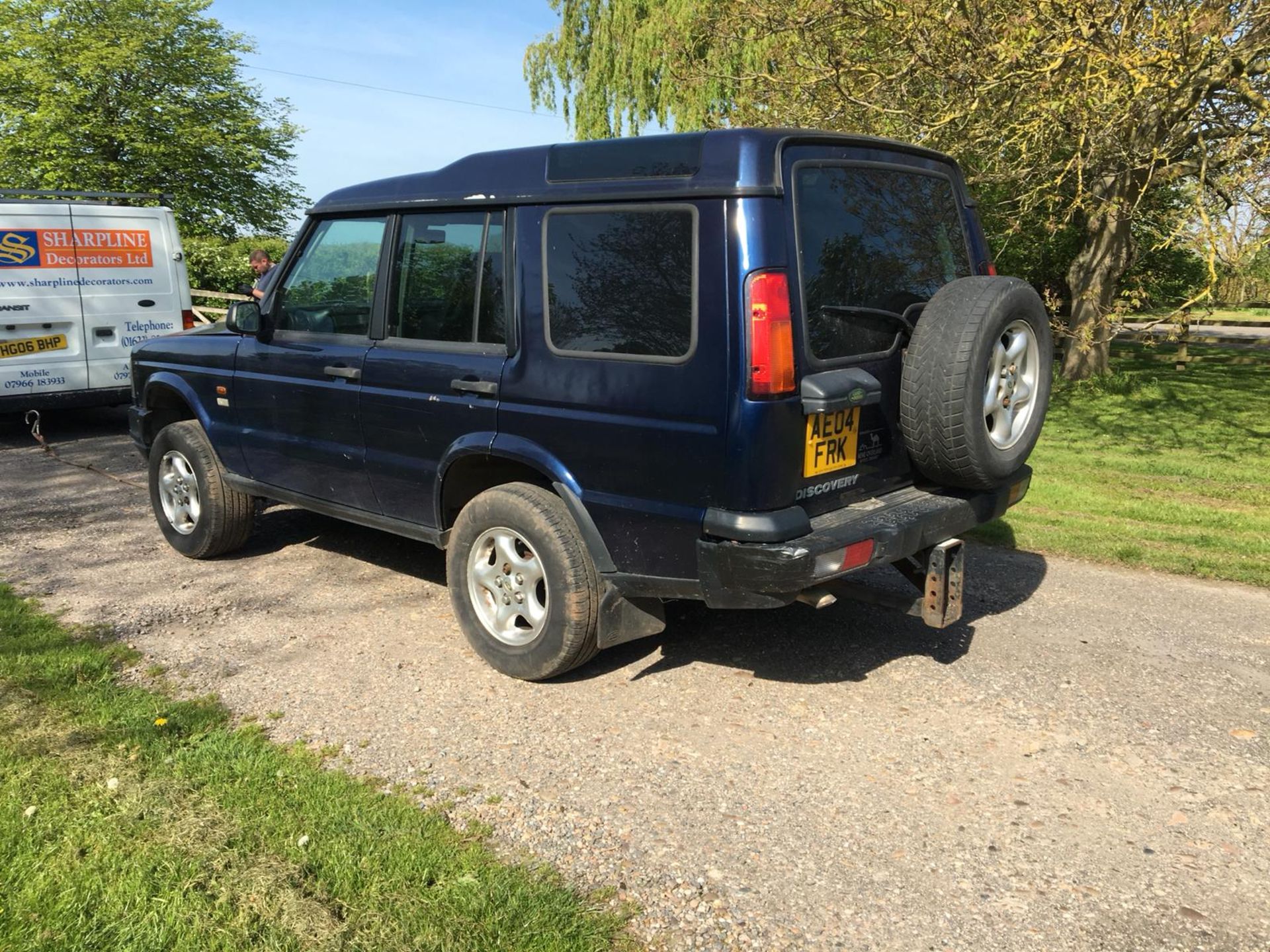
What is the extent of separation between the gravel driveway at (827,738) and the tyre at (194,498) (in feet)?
0.64

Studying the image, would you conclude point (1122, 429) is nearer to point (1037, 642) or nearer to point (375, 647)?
point (1037, 642)

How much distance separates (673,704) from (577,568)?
0.68 meters

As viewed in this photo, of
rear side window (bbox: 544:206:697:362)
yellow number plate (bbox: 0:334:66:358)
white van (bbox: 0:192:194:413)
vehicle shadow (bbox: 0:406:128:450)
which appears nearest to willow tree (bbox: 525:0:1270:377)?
rear side window (bbox: 544:206:697:362)

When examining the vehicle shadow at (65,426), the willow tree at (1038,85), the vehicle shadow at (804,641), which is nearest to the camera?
the vehicle shadow at (804,641)

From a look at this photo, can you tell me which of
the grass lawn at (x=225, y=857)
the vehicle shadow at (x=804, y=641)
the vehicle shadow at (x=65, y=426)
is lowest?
the grass lawn at (x=225, y=857)

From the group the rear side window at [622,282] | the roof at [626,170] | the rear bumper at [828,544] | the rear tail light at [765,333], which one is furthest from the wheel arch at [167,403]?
the rear tail light at [765,333]

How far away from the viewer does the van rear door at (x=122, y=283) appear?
9891 mm

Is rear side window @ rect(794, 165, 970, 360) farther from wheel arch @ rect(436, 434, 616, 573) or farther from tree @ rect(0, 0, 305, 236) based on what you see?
tree @ rect(0, 0, 305, 236)

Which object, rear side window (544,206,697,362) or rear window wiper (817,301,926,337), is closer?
rear side window (544,206,697,362)

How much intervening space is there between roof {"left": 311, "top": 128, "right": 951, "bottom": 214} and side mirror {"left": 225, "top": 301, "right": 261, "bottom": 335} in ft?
3.62

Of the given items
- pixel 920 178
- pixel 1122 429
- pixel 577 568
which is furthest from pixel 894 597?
pixel 1122 429

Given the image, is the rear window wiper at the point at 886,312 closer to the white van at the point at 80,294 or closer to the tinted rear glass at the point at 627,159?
the tinted rear glass at the point at 627,159

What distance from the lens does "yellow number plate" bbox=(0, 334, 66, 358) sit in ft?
30.9

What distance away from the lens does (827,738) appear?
3.82 metres
